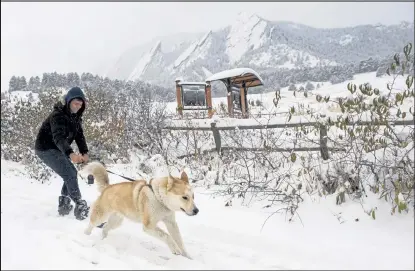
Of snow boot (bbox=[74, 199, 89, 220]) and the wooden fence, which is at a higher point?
the wooden fence

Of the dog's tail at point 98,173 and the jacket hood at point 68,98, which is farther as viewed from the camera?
the jacket hood at point 68,98

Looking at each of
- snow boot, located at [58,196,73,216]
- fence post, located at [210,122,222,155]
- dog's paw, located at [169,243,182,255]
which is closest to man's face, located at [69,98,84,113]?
snow boot, located at [58,196,73,216]

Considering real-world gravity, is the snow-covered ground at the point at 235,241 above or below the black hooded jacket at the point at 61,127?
below

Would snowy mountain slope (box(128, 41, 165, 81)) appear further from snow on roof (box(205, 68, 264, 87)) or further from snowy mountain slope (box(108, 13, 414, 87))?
snow on roof (box(205, 68, 264, 87))

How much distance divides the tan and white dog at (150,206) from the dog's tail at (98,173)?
0.19 meters

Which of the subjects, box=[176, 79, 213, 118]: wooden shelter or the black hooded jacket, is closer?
the black hooded jacket

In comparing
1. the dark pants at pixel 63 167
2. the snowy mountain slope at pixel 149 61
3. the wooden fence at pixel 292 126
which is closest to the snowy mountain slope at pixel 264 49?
the snowy mountain slope at pixel 149 61

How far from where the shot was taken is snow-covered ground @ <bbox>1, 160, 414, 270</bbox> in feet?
11.3

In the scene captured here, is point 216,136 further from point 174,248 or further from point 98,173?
point 174,248

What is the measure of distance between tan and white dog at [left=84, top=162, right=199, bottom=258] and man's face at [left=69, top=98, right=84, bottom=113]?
1284 mm

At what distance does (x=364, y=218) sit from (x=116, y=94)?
41.9 feet

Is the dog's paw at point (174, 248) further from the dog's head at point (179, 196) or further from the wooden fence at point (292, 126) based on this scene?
the wooden fence at point (292, 126)

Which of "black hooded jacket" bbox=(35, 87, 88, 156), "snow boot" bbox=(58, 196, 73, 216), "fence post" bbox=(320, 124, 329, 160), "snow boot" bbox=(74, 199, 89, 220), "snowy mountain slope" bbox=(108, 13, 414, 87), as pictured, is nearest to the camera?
"black hooded jacket" bbox=(35, 87, 88, 156)

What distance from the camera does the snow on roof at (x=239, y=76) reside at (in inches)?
683
